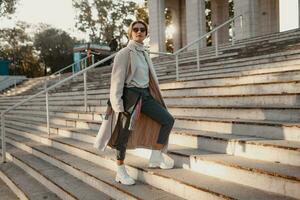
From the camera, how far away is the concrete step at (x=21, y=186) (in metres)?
5.25

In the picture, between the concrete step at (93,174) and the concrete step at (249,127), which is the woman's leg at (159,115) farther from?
the concrete step at (249,127)

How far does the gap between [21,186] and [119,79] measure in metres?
2.71

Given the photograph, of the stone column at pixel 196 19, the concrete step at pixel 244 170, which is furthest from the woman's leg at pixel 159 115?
the stone column at pixel 196 19

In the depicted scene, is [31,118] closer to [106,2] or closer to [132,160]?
[132,160]

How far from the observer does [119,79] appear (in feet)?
13.4

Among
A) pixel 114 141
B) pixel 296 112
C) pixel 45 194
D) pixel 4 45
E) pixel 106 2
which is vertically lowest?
pixel 45 194

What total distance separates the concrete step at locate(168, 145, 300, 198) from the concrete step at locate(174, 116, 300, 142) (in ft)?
1.49

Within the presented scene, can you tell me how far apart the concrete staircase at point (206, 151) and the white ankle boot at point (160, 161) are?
90 mm

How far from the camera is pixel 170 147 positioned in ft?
16.2

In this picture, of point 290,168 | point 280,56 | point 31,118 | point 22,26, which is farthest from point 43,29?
point 290,168

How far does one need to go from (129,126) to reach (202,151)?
3.18 feet

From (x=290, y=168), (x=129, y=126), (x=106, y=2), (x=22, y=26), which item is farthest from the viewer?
(x=22, y=26)

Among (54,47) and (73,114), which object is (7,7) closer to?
(54,47)

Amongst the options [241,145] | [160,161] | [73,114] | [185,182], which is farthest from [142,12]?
[185,182]
